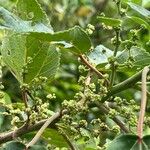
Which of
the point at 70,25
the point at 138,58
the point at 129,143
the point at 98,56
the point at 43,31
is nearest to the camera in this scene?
the point at 129,143

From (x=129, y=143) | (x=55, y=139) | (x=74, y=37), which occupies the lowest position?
(x=55, y=139)

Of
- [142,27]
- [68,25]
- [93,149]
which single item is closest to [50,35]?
[142,27]

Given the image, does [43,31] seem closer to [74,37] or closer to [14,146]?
[74,37]

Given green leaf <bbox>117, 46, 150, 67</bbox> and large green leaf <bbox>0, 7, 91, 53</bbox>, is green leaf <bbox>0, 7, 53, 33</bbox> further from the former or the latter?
green leaf <bbox>117, 46, 150, 67</bbox>

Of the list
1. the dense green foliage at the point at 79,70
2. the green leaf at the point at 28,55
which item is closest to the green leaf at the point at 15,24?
the dense green foliage at the point at 79,70

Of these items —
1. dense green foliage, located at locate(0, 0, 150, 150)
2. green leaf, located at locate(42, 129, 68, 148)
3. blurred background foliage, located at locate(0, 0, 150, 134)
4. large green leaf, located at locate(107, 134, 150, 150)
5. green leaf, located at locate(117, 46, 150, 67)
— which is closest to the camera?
large green leaf, located at locate(107, 134, 150, 150)

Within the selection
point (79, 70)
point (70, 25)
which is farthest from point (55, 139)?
point (70, 25)

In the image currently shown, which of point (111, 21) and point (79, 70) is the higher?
point (111, 21)

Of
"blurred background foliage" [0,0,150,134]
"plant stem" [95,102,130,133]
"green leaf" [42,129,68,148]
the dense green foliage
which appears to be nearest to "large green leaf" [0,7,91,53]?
the dense green foliage
